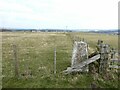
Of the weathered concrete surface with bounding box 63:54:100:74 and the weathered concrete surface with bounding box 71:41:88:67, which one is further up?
the weathered concrete surface with bounding box 71:41:88:67

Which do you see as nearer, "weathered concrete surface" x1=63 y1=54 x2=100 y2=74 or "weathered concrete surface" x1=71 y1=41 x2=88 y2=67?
"weathered concrete surface" x1=63 y1=54 x2=100 y2=74

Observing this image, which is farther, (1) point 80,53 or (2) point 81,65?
(1) point 80,53

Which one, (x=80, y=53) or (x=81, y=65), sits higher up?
(x=80, y=53)

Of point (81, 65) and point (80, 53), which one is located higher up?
point (80, 53)

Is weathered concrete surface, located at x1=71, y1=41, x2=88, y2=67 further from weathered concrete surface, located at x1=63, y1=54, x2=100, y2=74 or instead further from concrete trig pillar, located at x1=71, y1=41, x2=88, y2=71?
weathered concrete surface, located at x1=63, y1=54, x2=100, y2=74

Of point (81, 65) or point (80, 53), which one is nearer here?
point (81, 65)

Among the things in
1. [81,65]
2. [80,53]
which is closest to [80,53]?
[80,53]

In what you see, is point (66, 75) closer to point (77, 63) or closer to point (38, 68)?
point (77, 63)

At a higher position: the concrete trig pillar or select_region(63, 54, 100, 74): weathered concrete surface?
the concrete trig pillar

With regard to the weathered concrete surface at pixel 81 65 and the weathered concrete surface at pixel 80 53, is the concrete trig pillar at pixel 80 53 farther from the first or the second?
the weathered concrete surface at pixel 81 65

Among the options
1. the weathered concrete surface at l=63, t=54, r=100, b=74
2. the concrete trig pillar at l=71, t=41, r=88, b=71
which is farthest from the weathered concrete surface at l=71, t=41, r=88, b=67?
the weathered concrete surface at l=63, t=54, r=100, b=74

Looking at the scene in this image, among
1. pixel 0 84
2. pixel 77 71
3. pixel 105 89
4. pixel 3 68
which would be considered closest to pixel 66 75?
pixel 77 71

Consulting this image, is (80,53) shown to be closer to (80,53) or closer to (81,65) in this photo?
(80,53)

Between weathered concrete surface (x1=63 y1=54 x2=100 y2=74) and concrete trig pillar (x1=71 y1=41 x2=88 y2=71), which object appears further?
concrete trig pillar (x1=71 y1=41 x2=88 y2=71)
